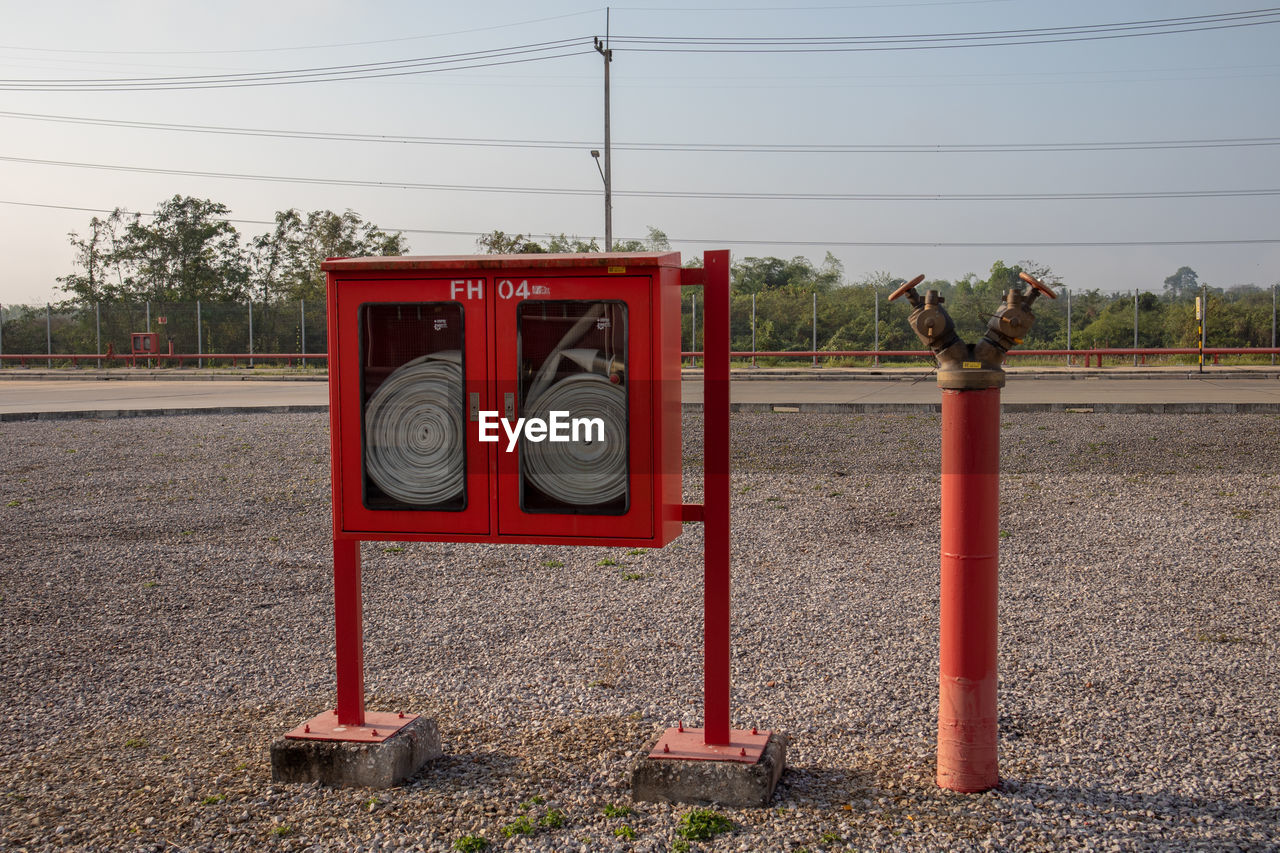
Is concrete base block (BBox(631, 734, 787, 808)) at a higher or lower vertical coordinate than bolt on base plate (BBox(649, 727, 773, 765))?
lower

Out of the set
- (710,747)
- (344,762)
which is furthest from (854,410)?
(344,762)

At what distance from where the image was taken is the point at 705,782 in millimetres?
3549

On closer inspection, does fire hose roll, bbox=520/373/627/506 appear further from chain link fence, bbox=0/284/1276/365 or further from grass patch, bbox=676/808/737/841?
chain link fence, bbox=0/284/1276/365

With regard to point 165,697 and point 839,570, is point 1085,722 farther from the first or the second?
point 165,697

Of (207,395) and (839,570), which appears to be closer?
(839,570)

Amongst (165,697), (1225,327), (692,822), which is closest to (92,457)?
(165,697)

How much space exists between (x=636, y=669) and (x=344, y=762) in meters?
1.67

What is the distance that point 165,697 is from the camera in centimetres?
480

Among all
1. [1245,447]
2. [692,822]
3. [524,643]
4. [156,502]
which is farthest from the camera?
[1245,447]

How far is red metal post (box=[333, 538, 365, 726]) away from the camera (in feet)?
12.9

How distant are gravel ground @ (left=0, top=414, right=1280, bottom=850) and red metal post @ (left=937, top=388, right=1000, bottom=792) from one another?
0.16 metres

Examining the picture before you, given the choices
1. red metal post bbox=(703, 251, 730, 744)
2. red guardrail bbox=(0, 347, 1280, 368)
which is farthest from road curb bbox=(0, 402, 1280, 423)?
red guardrail bbox=(0, 347, 1280, 368)

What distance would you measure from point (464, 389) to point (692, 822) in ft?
5.53

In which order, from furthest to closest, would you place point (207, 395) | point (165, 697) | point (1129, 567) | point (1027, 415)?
point (207, 395) < point (1027, 415) < point (1129, 567) < point (165, 697)
